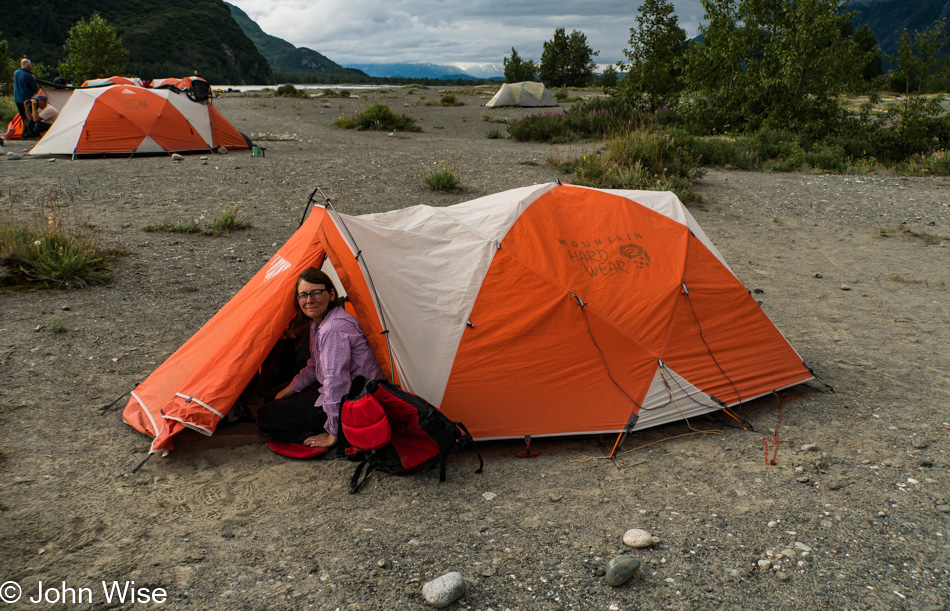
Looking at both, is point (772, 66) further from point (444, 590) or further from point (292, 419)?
point (444, 590)

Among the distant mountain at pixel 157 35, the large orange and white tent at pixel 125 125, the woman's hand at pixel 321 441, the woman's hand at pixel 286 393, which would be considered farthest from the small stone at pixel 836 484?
the distant mountain at pixel 157 35

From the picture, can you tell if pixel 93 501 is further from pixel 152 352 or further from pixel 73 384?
pixel 152 352

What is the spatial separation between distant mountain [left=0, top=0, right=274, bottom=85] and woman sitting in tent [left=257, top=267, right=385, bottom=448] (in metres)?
76.3

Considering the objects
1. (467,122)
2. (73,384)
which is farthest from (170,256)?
(467,122)

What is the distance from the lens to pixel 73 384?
193 inches

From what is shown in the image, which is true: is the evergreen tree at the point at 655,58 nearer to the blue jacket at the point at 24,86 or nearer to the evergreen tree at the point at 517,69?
the blue jacket at the point at 24,86

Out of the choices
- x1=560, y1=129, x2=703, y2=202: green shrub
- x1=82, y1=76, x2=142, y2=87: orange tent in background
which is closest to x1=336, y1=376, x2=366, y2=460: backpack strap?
x1=560, y1=129, x2=703, y2=202: green shrub

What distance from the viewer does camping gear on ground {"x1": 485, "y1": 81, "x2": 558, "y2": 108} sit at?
108ft

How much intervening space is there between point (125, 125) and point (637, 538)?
47.5 feet

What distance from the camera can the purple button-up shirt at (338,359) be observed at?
13.4 ft

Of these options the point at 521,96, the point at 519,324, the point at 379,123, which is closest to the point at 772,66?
the point at 379,123

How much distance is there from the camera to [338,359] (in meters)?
4.07

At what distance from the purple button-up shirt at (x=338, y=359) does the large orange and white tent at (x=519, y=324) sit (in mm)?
138

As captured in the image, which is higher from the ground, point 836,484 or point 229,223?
point 229,223
